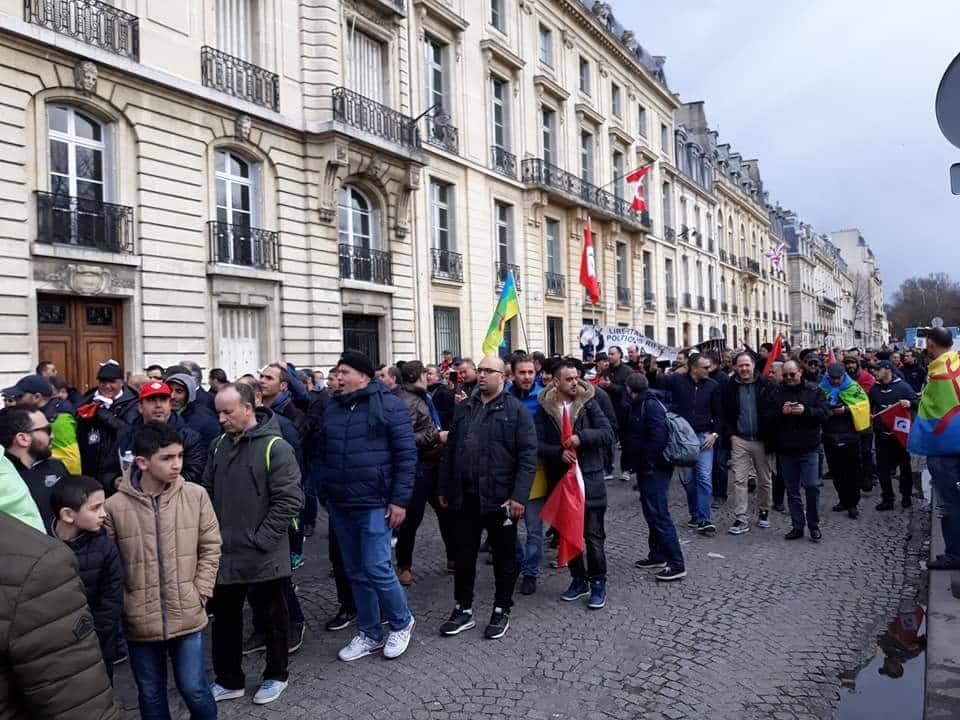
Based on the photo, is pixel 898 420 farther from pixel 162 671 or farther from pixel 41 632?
pixel 41 632

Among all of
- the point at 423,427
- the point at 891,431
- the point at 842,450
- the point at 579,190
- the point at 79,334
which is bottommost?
the point at 842,450

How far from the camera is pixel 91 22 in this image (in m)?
11.5

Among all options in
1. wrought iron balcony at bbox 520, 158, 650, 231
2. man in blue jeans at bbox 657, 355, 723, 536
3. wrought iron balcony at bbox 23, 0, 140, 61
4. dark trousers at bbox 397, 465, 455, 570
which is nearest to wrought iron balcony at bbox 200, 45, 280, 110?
wrought iron balcony at bbox 23, 0, 140, 61

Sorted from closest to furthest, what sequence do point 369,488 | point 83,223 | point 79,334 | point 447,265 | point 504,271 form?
point 369,488 < point 83,223 < point 79,334 < point 447,265 < point 504,271

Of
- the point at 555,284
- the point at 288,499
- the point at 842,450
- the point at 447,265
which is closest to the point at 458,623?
the point at 288,499

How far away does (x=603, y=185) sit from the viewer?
2767cm

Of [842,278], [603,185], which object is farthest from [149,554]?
[842,278]

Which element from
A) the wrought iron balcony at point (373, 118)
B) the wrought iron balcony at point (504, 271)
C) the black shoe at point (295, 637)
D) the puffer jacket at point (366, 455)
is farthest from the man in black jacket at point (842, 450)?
the wrought iron balcony at point (504, 271)

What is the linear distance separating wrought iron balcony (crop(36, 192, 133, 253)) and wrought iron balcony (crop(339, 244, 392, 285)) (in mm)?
5144

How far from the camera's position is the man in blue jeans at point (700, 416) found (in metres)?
7.62

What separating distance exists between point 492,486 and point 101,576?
2.42 meters

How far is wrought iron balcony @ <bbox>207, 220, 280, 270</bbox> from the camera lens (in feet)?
44.2

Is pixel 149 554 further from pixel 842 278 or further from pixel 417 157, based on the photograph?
pixel 842 278

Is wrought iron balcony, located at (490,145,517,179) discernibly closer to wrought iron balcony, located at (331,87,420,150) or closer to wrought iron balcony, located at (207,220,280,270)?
wrought iron balcony, located at (331,87,420,150)
